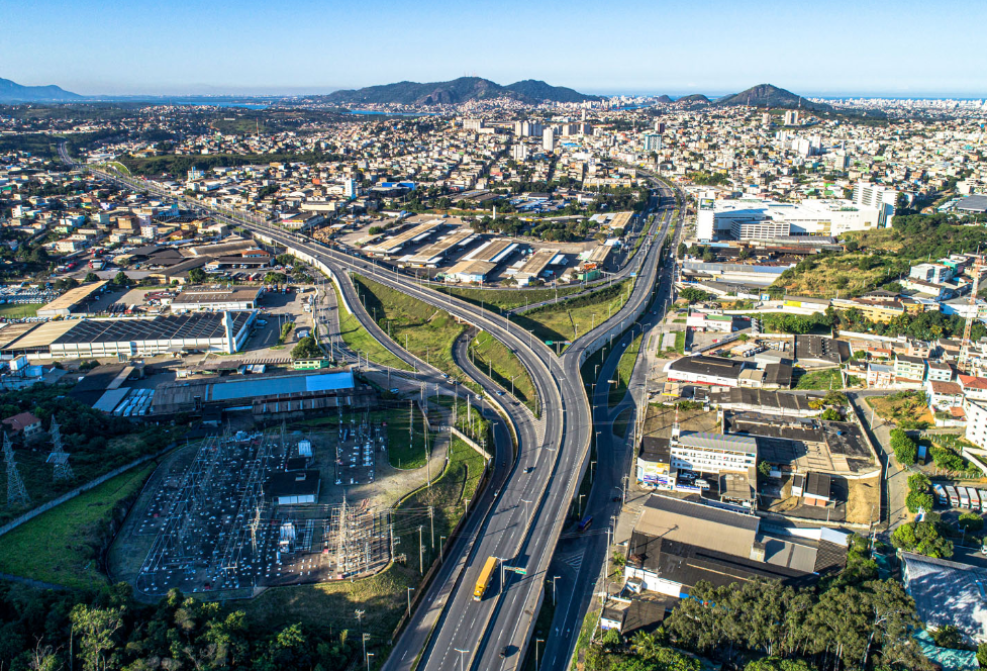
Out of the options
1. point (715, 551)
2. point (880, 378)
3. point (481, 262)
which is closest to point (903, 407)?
point (880, 378)

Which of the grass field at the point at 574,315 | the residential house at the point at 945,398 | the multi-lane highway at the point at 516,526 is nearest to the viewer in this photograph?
the multi-lane highway at the point at 516,526

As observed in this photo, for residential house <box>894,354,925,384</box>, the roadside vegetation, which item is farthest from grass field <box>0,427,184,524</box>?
the roadside vegetation

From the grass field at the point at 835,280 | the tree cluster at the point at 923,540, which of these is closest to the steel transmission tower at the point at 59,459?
the tree cluster at the point at 923,540

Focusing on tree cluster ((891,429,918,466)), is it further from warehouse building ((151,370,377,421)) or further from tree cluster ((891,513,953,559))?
warehouse building ((151,370,377,421))

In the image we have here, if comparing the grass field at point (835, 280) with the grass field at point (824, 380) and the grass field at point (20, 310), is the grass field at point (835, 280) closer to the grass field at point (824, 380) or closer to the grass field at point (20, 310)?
the grass field at point (824, 380)

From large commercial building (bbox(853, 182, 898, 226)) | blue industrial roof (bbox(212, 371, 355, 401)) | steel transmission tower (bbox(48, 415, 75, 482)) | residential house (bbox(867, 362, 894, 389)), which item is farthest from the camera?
large commercial building (bbox(853, 182, 898, 226))

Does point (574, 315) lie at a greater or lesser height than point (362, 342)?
greater

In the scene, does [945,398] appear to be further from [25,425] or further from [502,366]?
[25,425]
